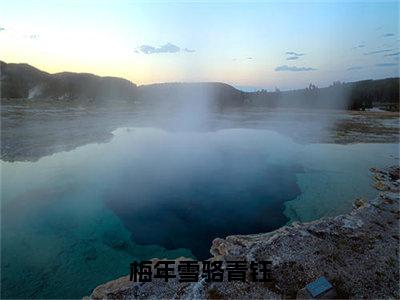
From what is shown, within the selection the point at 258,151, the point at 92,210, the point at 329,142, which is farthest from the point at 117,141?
the point at 329,142

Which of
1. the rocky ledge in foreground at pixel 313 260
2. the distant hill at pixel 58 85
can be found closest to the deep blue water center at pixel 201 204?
the rocky ledge in foreground at pixel 313 260

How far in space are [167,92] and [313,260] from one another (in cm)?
7954

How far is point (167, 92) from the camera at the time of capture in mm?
83000

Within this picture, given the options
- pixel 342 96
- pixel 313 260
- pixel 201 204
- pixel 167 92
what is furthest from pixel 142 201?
pixel 167 92

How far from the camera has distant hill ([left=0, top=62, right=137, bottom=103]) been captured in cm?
7456

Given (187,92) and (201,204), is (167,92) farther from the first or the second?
(201,204)

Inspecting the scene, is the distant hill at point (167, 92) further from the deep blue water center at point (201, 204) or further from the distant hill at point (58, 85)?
the deep blue water center at point (201, 204)

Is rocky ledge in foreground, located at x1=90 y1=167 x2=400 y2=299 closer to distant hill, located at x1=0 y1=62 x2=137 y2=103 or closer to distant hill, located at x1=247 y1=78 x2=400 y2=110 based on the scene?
distant hill, located at x1=247 y1=78 x2=400 y2=110

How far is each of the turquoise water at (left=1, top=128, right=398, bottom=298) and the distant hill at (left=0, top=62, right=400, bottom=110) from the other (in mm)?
45135

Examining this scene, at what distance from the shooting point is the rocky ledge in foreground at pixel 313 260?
5.59 m

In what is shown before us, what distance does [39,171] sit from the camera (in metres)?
13.1

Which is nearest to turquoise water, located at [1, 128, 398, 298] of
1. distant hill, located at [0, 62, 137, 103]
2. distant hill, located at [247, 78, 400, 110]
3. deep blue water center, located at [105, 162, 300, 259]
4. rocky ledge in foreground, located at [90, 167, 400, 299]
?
deep blue water center, located at [105, 162, 300, 259]

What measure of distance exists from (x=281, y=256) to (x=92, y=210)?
21.2 feet

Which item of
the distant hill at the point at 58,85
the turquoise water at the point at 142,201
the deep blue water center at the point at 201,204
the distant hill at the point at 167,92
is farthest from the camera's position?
the distant hill at the point at 58,85
